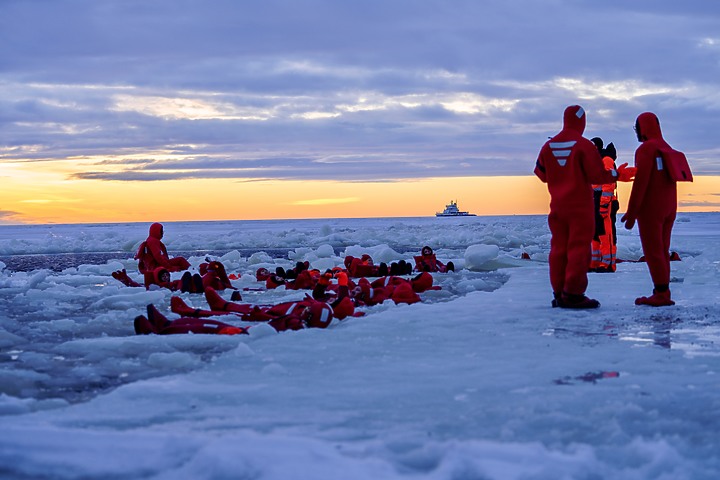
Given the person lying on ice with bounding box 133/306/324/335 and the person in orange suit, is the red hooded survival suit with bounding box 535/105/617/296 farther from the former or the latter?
the person in orange suit

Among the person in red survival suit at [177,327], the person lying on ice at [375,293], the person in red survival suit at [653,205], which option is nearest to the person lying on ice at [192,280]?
the person lying on ice at [375,293]

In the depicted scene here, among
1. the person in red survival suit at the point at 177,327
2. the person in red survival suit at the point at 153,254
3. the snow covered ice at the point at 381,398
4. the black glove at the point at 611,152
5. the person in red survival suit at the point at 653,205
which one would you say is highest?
the black glove at the point at 611,152

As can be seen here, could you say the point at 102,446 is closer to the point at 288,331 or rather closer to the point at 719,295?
the point at 288,331

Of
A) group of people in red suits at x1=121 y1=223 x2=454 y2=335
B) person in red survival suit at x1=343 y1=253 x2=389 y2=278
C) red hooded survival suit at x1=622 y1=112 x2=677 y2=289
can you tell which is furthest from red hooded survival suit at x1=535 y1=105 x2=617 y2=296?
person in red survival suit at x1=343 y1=253 x2=389 y2=278

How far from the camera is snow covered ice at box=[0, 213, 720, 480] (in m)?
2.85

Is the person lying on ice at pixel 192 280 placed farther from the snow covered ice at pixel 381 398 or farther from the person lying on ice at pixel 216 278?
the snow covered ice at pixel 381 398

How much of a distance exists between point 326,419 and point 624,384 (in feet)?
5.04

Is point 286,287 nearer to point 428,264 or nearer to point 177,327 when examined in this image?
point 428,264

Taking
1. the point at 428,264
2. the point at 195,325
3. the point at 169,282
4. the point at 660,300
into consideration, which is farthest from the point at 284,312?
the point at 428,264

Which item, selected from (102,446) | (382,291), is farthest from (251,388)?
(382,291)

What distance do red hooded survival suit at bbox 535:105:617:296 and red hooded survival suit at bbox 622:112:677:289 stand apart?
1.13 ft

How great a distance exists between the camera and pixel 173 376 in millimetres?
4359

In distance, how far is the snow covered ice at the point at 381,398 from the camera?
2846 mm

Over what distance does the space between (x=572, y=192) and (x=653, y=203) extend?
31.4 inches
